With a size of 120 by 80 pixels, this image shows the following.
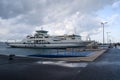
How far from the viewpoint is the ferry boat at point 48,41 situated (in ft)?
373

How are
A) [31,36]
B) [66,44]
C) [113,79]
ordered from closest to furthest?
1. [113,79]
2. [66,44]
3. [31,36]

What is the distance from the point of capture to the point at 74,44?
375 ft

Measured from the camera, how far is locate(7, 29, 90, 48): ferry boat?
373 ft

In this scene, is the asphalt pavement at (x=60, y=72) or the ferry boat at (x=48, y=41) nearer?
the asphalt pavement at (x=60, y=72)

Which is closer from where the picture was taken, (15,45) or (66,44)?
(66,44)

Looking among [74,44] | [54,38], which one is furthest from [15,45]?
[74,44]

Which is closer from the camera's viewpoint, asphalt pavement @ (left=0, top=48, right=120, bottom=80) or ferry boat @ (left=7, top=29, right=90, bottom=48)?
asphalt pavement @ (left=0, top=48, right=120, bottom=80)

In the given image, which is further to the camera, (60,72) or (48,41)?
(48,41)

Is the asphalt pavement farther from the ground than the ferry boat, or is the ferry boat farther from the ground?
the ferry boat

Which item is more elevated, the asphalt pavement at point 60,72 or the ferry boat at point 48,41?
the ferry boat at point 48,41

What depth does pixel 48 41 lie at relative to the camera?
115 metres

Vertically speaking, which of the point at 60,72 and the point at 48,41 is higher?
the point at 48,41

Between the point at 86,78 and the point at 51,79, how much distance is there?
1.85 m

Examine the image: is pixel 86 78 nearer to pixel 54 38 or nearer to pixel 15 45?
pixel 54 38
